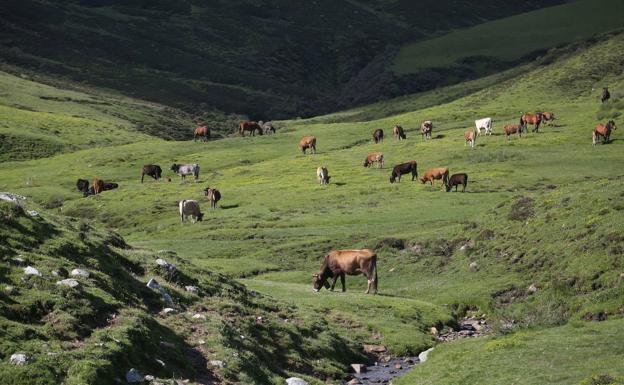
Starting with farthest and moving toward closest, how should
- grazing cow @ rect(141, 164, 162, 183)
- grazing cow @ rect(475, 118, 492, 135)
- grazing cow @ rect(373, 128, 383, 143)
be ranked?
1. grazing cow @ rect(373, 128, 383, 143)
2. grazing cow @ rect(141, 164, 162, 183)
3. grazing cow @ rect(475, 118, 492, 135)

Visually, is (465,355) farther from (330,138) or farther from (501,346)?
(330,138)

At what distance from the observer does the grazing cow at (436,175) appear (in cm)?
6919

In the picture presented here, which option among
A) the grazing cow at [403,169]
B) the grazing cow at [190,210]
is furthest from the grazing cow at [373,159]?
the grazing cow at [190,210]

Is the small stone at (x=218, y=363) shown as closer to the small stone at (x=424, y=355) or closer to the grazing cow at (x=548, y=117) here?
the small stone at (x=424, y=355)

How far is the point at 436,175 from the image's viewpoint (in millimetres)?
70250

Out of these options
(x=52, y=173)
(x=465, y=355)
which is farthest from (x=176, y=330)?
(x=52, y=173)

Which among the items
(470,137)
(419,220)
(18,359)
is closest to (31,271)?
(18,359)

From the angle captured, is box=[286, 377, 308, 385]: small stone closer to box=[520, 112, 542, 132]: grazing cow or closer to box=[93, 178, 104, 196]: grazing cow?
box=[93, 178, 104, 196]: grazing cow

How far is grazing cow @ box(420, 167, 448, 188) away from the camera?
69188 mm

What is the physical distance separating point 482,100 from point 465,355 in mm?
118997

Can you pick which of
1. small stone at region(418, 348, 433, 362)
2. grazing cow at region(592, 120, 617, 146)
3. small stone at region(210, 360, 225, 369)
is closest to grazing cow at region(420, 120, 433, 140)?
grazing cow at region(592, 120, 617, 146)

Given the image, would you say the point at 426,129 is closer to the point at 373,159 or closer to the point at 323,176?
the point at 373,159

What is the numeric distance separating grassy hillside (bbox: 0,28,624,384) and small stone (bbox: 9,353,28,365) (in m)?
8.84

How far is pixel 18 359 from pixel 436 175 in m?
55.9
